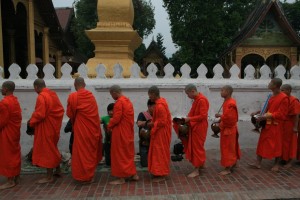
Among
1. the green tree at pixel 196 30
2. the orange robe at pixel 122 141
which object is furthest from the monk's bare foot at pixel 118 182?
the green tree at pixel 196 30

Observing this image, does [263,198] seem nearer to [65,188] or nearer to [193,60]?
[65,188]

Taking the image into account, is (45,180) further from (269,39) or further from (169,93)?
(269,39)

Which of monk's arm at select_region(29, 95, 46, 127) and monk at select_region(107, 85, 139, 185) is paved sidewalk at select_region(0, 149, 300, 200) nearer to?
monk at select_region(107, 85, 139, 185)

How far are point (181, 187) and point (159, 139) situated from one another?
0.81 meters

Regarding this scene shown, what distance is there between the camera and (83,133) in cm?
465

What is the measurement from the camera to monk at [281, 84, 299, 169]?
213 inches

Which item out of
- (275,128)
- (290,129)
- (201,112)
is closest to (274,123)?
(275,128)

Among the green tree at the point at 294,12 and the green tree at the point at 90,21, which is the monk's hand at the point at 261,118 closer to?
the green tree at the point at 90,21

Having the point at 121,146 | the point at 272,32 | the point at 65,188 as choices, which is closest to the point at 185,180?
the point at 121,146

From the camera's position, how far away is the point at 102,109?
6387 millimetres

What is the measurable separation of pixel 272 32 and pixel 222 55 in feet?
14.1

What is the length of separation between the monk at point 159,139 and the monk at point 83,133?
923mm

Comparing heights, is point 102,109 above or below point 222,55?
below

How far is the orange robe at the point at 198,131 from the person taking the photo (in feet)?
16.5
